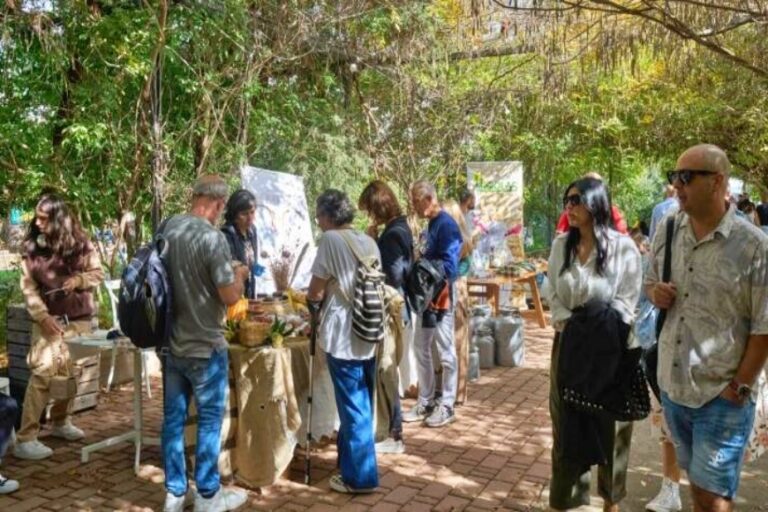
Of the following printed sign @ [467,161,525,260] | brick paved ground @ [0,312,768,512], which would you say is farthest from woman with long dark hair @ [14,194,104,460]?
printed sign @ [467,161,525,260]

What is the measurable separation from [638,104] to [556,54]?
9244 mm

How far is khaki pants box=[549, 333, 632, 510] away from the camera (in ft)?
10.1

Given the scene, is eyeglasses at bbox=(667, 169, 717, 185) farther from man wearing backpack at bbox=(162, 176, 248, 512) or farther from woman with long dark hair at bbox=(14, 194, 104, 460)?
woman with long dark hair at bbox=(14, 194, 104, 460)

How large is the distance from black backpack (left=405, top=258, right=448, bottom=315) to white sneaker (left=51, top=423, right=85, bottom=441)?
257 cm

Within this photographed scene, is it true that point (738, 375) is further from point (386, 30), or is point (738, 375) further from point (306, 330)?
point (386, 30)

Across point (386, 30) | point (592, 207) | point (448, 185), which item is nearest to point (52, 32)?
point (386, 30)

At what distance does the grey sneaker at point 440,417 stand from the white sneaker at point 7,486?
2.77 metres

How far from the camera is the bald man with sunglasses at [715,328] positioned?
91.5 inches

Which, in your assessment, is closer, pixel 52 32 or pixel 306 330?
pixel 306 330

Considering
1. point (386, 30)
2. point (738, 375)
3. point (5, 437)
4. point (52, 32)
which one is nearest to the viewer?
point (738, 375)

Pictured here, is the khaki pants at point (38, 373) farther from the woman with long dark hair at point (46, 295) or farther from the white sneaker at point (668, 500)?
the white sneaker at point (668, 500)

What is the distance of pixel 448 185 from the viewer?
12.4 metres

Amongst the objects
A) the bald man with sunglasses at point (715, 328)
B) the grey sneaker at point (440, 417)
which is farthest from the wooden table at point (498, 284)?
the bald man with sunglasses at point (715, 328)

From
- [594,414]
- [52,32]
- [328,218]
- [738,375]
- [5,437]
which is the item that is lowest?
[5,437]
